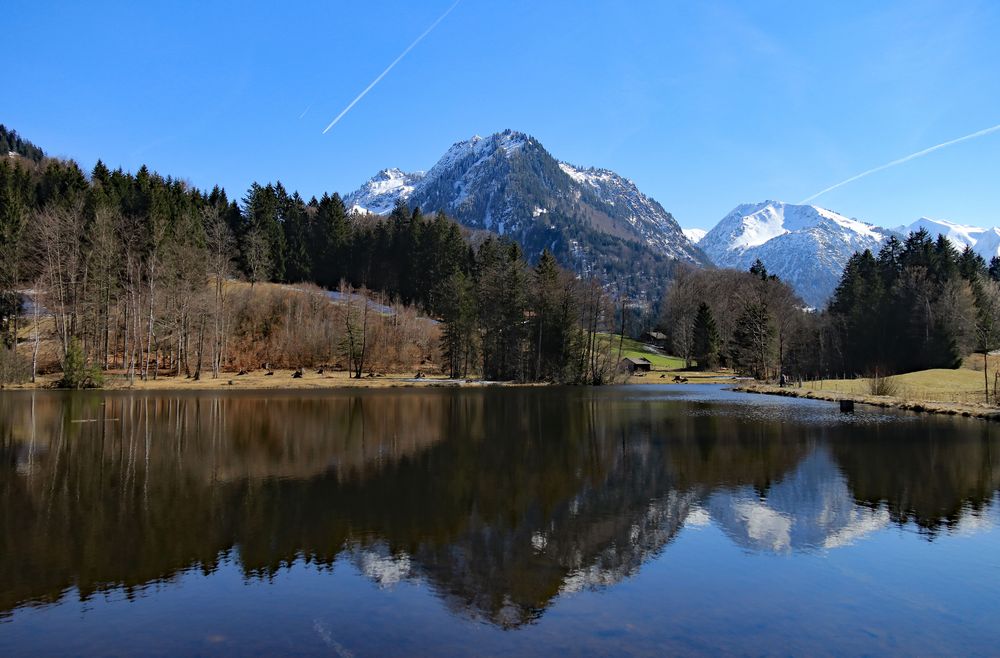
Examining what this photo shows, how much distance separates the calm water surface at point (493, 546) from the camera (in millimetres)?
9180

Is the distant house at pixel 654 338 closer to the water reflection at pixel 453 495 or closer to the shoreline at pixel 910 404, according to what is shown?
the shoreline at pixel 910 404

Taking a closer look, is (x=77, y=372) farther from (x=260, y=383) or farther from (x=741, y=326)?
(x=741, y=326)

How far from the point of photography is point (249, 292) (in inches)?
3639

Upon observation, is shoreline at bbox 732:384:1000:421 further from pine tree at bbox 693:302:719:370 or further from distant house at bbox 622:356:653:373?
pine tree at bbox 693:302:719:370

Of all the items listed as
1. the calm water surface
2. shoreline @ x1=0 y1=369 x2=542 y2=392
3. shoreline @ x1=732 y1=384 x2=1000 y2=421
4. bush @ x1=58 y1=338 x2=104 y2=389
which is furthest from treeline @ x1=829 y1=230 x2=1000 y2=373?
bush @ x1=58 y1=338 x2=104 y2=389

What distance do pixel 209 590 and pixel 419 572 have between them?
11.8 feet

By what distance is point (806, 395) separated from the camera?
58.6 meters

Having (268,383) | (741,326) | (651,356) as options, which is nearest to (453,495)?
(268,383)

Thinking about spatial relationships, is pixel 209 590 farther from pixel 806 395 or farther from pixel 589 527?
pixel 806 395

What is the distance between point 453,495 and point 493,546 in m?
4.72

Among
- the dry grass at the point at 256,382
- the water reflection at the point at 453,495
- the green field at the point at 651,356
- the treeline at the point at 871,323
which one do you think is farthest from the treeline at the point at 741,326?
the water reflection at the point at 453,495

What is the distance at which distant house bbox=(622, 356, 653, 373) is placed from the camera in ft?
361

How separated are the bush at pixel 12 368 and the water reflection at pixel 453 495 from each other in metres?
26.3

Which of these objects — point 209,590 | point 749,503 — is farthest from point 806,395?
point 209,590
